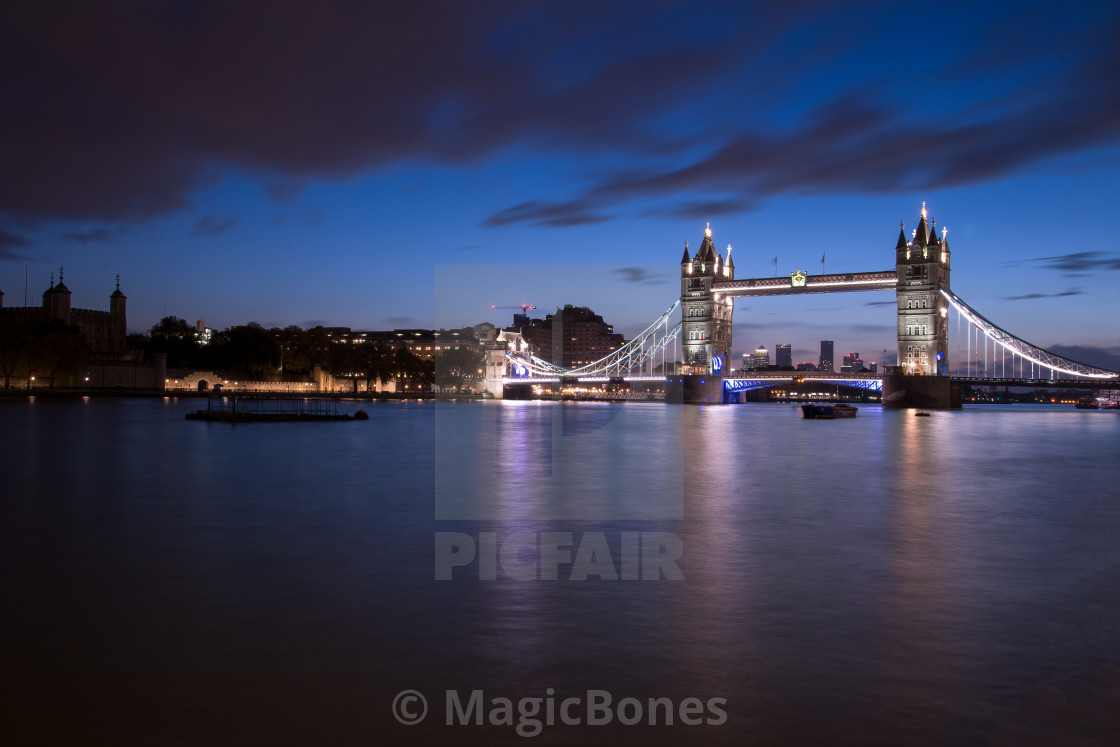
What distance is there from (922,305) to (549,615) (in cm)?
9342

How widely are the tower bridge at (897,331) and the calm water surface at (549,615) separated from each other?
3025 inches

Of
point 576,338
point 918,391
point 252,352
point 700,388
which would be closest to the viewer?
point 918,391

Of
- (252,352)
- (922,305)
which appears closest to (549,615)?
(922,305)

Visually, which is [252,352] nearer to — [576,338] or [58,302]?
[58,302]

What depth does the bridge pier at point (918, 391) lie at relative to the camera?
8875cm

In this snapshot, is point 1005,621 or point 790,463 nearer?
point 1005,621

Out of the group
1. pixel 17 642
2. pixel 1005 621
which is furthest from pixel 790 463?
pixel 17 642

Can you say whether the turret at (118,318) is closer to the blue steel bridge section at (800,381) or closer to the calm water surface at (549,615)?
the blue steel bridge section at (800,381)

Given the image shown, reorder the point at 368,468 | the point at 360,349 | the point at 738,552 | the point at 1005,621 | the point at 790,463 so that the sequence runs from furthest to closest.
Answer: the point at 360,349 < the point at 790,463 < the point at 368,468 < the point at 738,552 < the point at 1005,621

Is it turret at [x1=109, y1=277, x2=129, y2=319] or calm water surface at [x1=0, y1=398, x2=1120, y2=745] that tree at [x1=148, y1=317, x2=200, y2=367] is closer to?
turret at [x1=109, y1=277, x2=129, y2=319]

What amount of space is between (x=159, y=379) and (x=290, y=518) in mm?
93858

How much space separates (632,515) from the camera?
1438cm

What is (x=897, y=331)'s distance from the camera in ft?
307

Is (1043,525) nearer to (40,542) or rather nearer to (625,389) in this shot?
(40,542)
